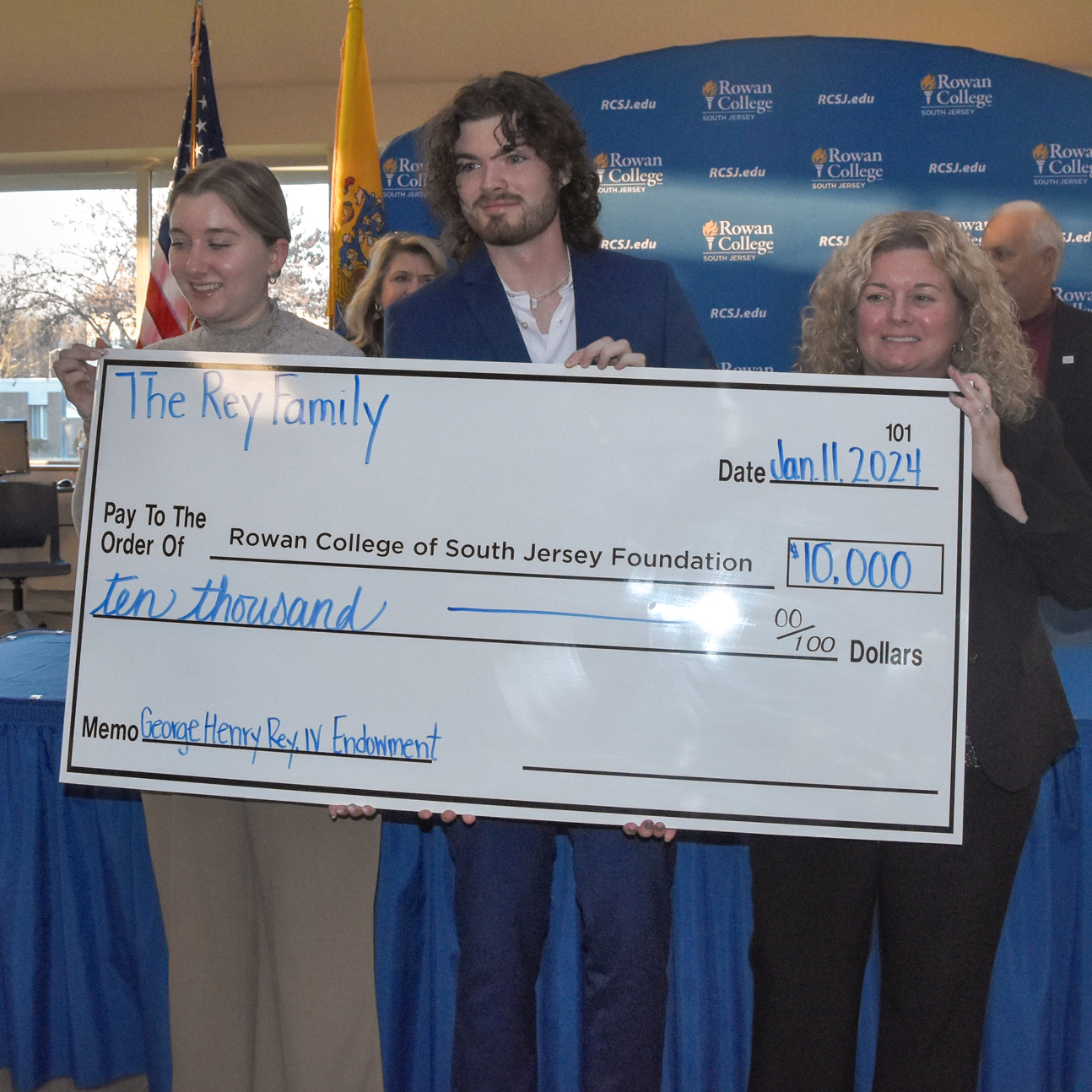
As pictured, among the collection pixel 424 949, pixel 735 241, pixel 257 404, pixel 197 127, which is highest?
pixel 197 127

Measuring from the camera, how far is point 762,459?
130 centimetres

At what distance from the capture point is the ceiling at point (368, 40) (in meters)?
5.85


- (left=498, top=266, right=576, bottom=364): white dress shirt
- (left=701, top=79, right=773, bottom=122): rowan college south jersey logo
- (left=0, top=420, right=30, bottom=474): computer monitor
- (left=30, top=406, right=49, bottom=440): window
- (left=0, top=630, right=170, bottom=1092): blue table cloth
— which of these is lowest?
(left=0, top=630, right=170, bottom=1092): blue table cloth

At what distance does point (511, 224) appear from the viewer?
4.87 feet

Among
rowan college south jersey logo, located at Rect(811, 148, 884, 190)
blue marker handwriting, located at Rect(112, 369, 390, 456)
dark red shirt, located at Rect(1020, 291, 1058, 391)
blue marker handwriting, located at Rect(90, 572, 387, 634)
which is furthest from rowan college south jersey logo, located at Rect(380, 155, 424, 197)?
blue marker handwriting, located at Rect(90, 572, 387, 634)

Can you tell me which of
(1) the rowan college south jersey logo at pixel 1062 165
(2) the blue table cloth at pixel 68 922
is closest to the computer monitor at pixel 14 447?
(2) the blue table cloth at pixel 68 922

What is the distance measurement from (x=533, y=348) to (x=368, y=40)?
18.4ft

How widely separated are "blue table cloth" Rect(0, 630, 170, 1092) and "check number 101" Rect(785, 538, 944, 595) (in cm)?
130

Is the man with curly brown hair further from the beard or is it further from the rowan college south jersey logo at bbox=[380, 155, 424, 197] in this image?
the rowan college south jersey logo at bbox=[380, 155, 424, 197]

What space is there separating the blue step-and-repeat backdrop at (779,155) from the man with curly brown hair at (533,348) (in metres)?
3.38

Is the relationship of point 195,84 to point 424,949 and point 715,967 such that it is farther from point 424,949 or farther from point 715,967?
point 715,967

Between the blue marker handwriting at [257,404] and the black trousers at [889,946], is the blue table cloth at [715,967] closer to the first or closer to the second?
the black trousers at [889,946]

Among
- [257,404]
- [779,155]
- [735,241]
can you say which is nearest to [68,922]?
[257,404]

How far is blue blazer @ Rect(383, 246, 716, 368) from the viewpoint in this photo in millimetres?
1507
